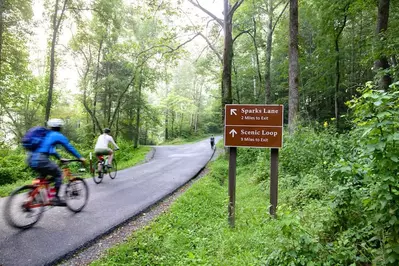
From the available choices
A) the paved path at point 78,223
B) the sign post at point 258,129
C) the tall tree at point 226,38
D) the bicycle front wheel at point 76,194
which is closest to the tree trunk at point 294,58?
the tall tree at point 226,38

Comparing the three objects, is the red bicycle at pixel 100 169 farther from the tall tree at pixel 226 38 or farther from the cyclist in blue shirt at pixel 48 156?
the tall tree at pixel 226 38

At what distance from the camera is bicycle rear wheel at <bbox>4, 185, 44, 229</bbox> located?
4445 mm

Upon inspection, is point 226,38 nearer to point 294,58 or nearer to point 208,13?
point 208,13

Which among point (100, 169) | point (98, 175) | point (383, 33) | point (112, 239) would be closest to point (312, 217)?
point (112, 239)

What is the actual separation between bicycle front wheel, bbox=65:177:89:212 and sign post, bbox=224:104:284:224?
362 centimetres

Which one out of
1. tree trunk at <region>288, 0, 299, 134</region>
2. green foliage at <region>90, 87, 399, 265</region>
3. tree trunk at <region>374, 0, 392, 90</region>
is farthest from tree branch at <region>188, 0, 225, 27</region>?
green foliage at <region>90, 87, 399, 265</region>

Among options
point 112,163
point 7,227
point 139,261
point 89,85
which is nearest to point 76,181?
point 7,227

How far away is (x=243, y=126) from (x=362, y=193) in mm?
2431

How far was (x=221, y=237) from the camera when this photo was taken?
4.54 metres

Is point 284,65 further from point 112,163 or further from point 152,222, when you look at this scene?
point 152,222

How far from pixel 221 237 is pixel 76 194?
3.61 meters

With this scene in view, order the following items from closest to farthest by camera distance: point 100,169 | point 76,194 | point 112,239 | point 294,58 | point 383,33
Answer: point 112,239 < point 76,194 < point 383,33 < point 100,169 < point 294,58

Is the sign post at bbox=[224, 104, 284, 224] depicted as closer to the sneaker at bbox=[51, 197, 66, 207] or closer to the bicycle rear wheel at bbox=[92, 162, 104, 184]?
the sneaker at bbox=[51, 197, 66, 207]

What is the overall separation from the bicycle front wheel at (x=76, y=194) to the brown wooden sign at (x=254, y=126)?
148 inches
